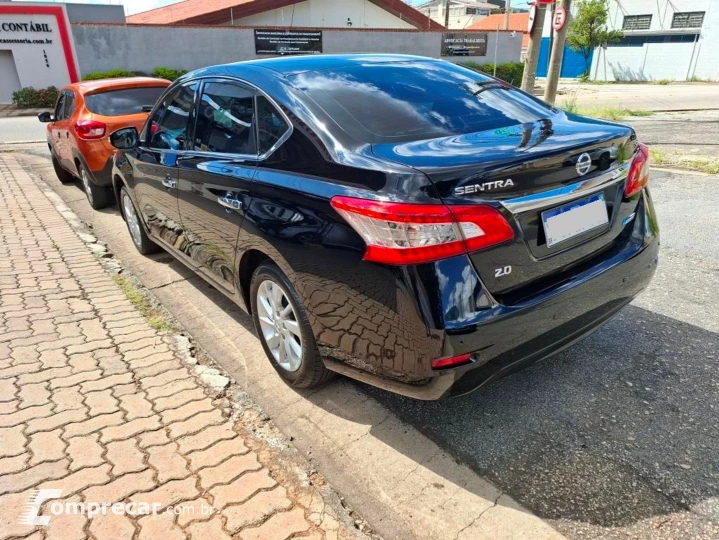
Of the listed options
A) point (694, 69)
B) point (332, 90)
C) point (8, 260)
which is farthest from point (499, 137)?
point (694, 69)

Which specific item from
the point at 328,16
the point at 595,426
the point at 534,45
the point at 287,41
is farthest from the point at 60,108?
the point at 328,16

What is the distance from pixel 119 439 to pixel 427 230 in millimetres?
1797

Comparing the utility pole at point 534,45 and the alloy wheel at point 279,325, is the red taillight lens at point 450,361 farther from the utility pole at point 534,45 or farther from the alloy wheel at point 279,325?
the utility pole at point 534,45

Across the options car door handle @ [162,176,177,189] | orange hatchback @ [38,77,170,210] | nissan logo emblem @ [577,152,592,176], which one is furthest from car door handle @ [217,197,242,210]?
orange hatchback @ [38,77,170,210]

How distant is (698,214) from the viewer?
17.0ft

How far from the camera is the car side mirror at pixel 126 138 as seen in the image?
4.27 meters

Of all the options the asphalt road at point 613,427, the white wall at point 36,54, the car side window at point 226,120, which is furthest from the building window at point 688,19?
the car side window at point 226,120

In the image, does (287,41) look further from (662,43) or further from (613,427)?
(662,43)

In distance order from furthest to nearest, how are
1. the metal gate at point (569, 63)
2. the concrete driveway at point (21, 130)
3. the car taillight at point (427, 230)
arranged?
the metal gate at point (569, 63) → the concrete driveway at point (21, 130) → the car taillight at point (427, 230)

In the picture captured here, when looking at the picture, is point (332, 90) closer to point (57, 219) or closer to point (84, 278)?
point (84, 278)

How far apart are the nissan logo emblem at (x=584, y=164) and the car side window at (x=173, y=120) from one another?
2.40 metres

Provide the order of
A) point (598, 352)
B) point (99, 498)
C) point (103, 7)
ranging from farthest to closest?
1. point (103, 7)
2. point (598, 352)
3. point (99, 498)

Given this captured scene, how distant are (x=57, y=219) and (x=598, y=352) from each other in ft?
20.3

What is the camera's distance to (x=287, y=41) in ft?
85.0
